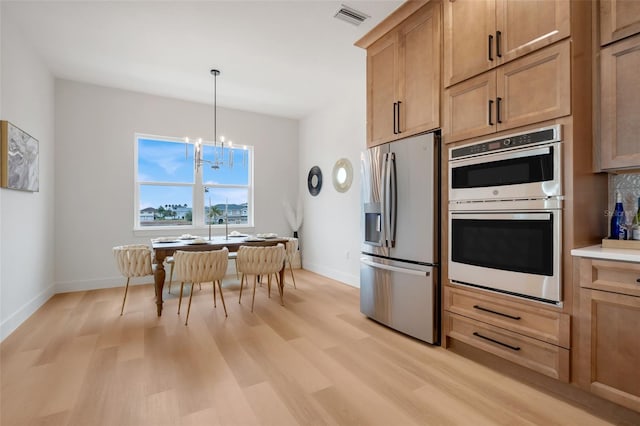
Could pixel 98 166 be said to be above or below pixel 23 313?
above

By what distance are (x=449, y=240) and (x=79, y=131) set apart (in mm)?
4951

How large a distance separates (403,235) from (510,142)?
107cm

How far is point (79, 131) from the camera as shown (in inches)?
170

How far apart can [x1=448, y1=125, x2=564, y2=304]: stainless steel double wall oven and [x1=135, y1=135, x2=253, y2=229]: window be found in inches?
134

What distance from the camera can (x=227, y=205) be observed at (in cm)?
545

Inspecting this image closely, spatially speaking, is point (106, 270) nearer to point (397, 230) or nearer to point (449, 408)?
point (397, 230)

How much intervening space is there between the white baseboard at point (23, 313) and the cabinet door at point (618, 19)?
4.89 m

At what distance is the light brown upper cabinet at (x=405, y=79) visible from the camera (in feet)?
8.13

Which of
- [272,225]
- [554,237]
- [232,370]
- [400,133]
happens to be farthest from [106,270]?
[554,237]

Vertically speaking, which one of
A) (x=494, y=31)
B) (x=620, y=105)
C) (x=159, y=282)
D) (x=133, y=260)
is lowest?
(x=159, y=282)

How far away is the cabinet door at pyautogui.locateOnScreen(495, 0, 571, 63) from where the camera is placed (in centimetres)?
175

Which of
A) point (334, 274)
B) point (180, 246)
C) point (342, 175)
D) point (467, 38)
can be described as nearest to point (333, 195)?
point (342, 175)

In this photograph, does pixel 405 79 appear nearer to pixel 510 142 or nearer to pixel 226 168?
pixel 510 142

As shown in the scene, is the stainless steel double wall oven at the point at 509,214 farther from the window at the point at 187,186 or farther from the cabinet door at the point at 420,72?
the window at the point at 187,186
